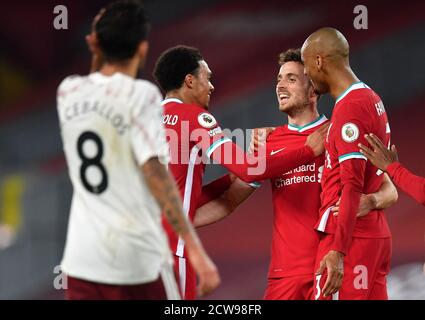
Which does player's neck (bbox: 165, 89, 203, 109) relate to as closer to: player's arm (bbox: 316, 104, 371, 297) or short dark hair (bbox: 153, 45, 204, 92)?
short dark hair (bbox: 153, 45, 204, 92)

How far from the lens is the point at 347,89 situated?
4.32 m

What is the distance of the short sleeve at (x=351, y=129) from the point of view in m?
4.16

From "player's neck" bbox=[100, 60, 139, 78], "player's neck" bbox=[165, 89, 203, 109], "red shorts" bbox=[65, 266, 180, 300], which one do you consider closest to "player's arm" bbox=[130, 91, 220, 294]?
"player's neck" bbox=[100, 60, 139, 78]

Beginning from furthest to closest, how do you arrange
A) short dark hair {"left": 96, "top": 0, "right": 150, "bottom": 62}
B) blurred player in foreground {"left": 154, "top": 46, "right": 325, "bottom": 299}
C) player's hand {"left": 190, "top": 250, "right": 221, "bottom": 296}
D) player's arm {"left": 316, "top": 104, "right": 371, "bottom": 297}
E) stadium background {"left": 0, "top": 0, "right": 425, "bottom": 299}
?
1. stadium background {"left": 0, "top": 0, "right": 425, "bottom": 299}
2. blurred player in foreground {"left": 154, "top": 46, "right": 325, "bottom": 299}
3. player's arm {"left": 316, "top": 104, "right": 371, "bottom": 297}
4. short dark hair {"left": 96, "top": 0, "right": 150, "bottom": 62}
5. player's hand {"left": 190, "top": 250, "right": 221, "bottom": 296}

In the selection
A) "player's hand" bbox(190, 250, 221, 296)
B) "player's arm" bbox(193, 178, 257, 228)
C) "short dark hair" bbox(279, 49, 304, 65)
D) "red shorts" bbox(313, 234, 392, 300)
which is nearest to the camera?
"player's hand" bbox(190, 250, 221, 296)

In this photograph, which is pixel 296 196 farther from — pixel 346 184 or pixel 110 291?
pixel 110 291

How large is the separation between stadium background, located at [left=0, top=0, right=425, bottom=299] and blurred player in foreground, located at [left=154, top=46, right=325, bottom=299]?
11.6 feet

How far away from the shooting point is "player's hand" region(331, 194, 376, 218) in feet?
14.2

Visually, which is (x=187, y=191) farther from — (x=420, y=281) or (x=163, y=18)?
(x=163, y=18)

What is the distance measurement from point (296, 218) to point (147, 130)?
175 cm

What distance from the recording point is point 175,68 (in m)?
4.83

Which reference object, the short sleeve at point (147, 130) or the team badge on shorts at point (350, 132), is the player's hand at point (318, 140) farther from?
the short sleeve at point (147, 130)

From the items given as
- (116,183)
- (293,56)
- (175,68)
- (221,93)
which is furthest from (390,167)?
(221,93)

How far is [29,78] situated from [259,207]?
115 inches
